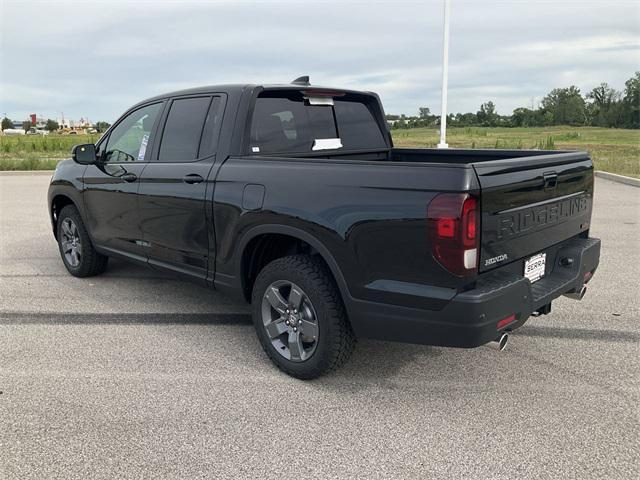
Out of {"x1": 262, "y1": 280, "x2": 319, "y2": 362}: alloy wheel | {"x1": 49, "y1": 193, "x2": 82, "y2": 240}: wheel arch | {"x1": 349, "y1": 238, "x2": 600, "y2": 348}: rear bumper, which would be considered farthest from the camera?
{"x1": 49, "y1": 193, "x2": 82, "y2": 240}: wheel arch

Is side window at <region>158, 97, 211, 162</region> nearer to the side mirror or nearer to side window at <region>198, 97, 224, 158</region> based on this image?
side window at <region>198, 97, 224, 158</region>

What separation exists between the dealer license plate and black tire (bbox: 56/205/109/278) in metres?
4.14

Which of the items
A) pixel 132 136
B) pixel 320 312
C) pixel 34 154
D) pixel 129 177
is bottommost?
pixel 320 312

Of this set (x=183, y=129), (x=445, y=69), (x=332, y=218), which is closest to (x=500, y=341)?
(x=332, y=218)

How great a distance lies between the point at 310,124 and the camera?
4406 millimetres

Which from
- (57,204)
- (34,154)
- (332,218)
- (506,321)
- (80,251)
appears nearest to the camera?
(506,321)

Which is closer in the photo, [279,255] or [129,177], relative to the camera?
[279,255]

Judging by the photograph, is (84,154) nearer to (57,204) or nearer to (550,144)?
(57,204)

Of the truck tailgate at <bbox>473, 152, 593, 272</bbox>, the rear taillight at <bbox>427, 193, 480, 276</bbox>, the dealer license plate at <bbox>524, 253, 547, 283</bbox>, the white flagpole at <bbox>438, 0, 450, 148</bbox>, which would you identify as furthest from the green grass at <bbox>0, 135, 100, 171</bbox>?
the rear taillight at <bbox>427, 193, 480, 276</bbox>

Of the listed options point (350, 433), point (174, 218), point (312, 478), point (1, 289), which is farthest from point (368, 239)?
point (1, 289)

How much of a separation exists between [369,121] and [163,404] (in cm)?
289

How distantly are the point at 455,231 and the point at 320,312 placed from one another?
98 cm

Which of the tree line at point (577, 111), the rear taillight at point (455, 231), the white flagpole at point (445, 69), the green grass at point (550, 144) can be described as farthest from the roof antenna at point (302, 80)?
the tree line at point (577, 111)

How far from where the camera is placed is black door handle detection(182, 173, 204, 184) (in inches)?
160
